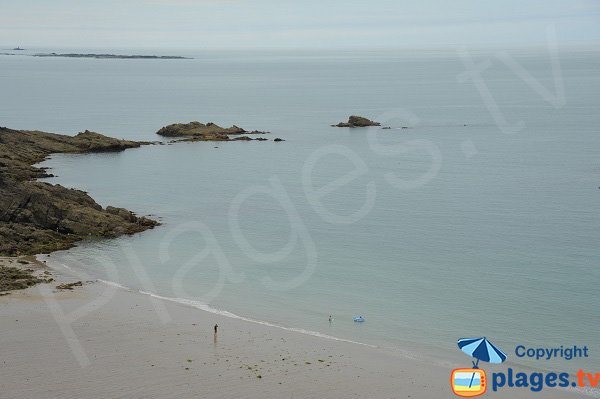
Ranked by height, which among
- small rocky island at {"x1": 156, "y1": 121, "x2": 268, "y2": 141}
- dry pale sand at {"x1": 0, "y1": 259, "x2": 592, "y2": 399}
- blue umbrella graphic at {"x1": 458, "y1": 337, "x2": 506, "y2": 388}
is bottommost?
dry pale sand at {"x1": 0, "y1": 259, "x2": 592, "y2": 399}

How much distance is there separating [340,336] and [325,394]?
5.59 meters

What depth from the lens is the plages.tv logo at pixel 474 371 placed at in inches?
897

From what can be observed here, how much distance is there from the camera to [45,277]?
32.6m

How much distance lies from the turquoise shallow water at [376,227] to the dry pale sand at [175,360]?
7.97ft

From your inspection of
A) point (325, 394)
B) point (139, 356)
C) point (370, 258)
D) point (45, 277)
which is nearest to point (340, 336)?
point (325, 394)

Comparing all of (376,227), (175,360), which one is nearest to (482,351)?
(175,360)

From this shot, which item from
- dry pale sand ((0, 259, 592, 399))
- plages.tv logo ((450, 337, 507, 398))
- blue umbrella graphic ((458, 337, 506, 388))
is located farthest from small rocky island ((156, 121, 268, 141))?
plages.tv logo ((450, 337, 507, 398))

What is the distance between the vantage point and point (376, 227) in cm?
4528

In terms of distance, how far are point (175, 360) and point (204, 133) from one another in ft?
213

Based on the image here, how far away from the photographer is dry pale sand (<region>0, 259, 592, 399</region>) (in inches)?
880

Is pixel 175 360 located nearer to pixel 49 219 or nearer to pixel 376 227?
pixel 49 219

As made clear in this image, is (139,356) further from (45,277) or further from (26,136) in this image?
(26,136)

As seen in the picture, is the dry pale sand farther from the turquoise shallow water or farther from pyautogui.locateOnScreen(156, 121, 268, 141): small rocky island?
pyautogui.locateOnScreen(156, 121, 268, 141): small rocky island

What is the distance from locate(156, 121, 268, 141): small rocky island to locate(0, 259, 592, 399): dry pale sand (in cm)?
5681
